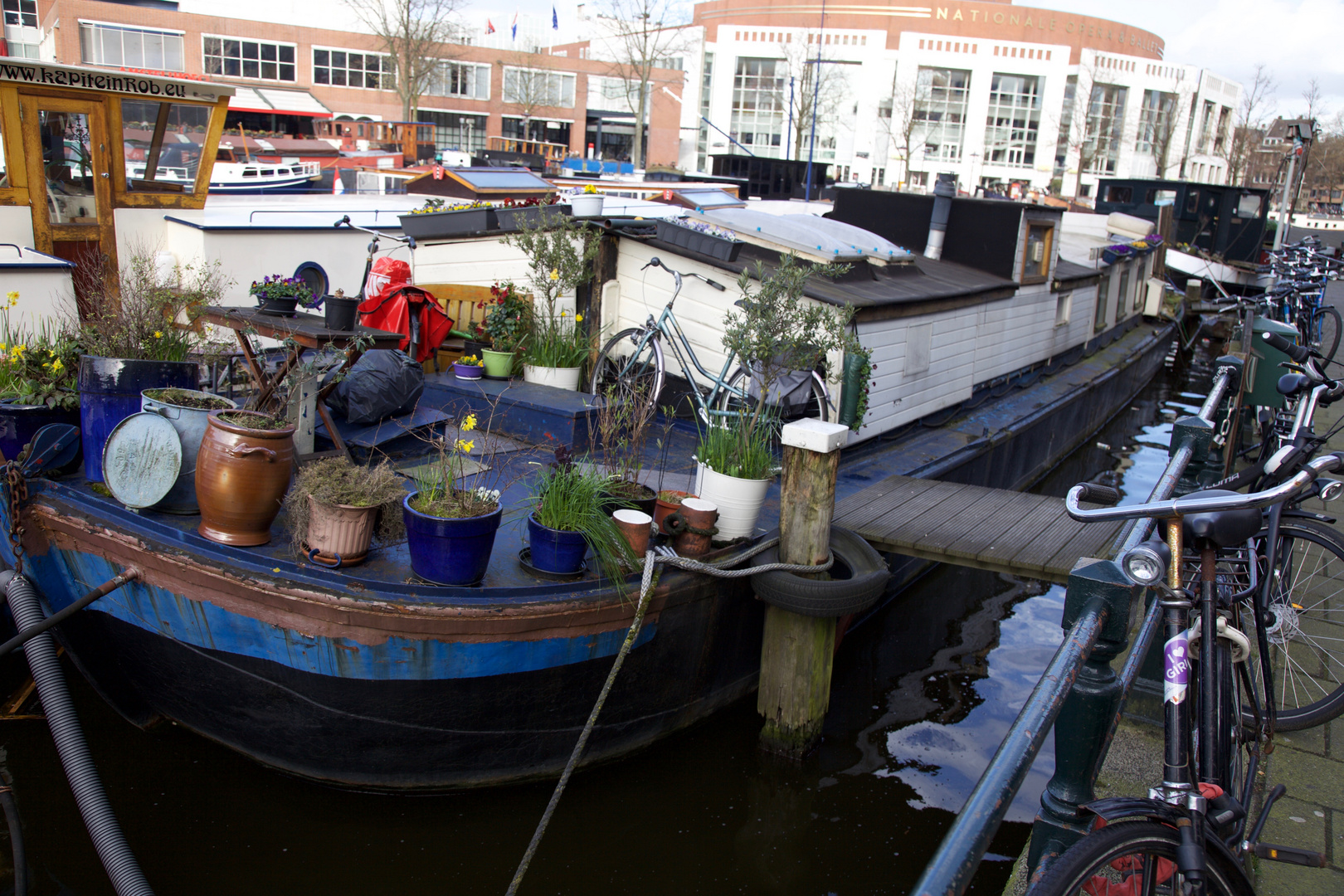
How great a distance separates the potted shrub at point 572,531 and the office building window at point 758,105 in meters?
55.8

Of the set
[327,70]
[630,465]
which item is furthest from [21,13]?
[630,465]

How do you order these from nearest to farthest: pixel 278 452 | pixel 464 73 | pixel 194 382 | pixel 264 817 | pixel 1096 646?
1. pixel 1096 646
2. pixel 278 452
3. pixel 264 817
4. pixel 194 382
5. pixel 464 73

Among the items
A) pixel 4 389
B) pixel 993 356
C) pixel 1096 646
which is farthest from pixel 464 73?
pixel 1096 646

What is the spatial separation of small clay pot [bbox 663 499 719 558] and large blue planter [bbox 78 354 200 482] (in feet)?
9.05

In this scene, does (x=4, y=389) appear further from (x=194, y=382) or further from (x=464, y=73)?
(x=464, y=73)

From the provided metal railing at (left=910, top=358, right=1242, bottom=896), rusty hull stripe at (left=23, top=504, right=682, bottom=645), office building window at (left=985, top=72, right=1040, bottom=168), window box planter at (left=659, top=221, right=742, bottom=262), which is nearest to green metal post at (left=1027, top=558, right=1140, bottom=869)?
metal railing at (left=910, top=358, right=1242, bottom=896)

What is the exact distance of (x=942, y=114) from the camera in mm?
57750

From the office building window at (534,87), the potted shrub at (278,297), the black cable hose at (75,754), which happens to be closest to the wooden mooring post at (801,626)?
the black cable hose at (75,754)

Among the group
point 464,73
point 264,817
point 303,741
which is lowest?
point 264,817

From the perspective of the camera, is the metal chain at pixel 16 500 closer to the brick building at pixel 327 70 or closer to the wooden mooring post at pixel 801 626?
the wooden mooring post at pixel 801 626

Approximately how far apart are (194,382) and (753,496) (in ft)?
10.3

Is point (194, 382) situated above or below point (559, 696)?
above

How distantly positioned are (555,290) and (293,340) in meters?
2.69

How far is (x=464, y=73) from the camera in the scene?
186ft
